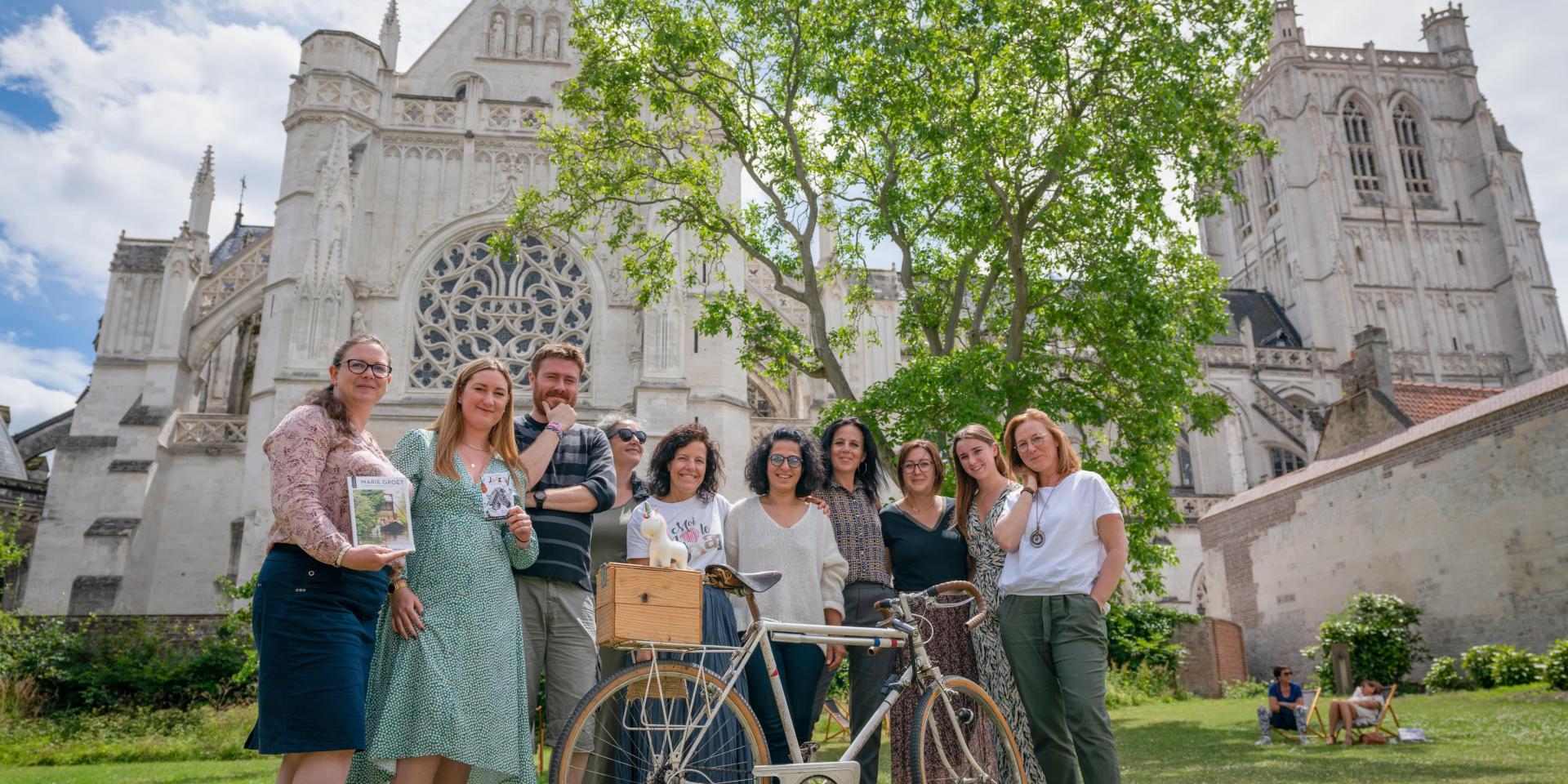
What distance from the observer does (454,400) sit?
3.64 m

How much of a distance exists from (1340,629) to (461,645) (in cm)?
1693

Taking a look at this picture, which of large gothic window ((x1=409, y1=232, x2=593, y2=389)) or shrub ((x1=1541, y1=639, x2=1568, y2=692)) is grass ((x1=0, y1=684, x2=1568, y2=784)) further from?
large gothic window ((x1=409, y1=232, x2=593, y2=389))

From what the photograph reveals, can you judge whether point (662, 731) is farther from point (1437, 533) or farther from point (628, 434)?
point (1437, 533)

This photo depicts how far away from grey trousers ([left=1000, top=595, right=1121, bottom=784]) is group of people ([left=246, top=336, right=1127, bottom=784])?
0.01 meters

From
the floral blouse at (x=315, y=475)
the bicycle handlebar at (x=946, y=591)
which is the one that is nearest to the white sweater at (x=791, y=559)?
the bicycle handlebar at (x=946, y=591)

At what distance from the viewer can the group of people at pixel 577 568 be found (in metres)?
3.08

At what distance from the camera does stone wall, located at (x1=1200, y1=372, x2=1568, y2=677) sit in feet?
45.5

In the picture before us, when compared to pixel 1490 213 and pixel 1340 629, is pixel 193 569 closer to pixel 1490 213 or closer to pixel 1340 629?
pixel 1340 629

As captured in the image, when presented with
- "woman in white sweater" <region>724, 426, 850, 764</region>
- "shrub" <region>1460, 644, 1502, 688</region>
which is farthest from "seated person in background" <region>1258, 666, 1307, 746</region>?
"woman in white sweater" <region>724, 426, 850, 764</region>

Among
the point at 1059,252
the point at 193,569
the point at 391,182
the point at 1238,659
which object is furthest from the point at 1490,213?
the point at 193,569

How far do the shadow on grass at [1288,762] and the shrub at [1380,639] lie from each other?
705 centimetres

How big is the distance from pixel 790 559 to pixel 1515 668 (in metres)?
13.7

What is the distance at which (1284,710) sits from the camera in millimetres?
9875

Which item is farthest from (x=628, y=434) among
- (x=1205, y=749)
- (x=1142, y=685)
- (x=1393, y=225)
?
(x=1393, y=225)
